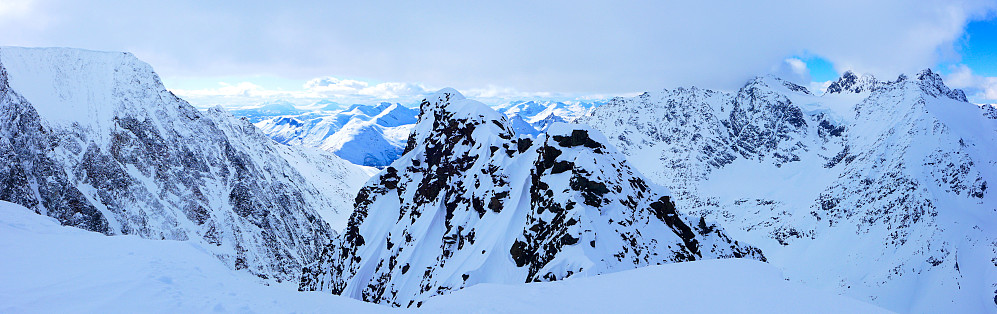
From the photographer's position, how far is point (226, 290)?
15.1m

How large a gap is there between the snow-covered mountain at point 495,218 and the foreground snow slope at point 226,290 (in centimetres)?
1046

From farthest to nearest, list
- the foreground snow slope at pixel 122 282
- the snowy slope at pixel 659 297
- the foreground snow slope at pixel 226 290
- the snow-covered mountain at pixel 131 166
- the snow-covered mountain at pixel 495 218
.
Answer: the snow-covered mountain at pixel 131 166
the snow-covered mountain at pixel 495 218
the snowy slope at pixel 659 297
the foreground snow slope at pixel 226 290
the foreground snow slope at pixel 122 282

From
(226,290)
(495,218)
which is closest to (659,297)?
(226,290)

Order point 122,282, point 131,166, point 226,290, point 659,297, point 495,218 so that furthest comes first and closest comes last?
point 131,166 < point 495,218 < point 659,297 < point 226,290 < point 122,282

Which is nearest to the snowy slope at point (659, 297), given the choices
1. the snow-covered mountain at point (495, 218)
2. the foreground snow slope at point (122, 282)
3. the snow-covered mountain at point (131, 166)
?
the foreground snow slope at point (122, 282)

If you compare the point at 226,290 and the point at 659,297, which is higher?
the point at 659,297

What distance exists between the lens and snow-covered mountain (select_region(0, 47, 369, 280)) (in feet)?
273

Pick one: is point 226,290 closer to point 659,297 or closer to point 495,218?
point 659,297

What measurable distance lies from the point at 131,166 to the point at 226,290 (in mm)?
131864

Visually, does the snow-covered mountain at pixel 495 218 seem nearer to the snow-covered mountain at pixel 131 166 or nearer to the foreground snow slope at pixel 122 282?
the foreground snow slope at pixel 122 282

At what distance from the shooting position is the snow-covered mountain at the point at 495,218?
34688 mm

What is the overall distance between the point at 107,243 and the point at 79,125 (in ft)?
412

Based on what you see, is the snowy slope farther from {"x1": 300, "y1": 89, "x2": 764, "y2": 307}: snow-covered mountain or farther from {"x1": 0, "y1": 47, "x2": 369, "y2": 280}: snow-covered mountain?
{"x1": 0, "y1": 47, "x2": 369, "y2": 280}: snow-covered mountain

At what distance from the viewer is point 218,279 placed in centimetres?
1639
